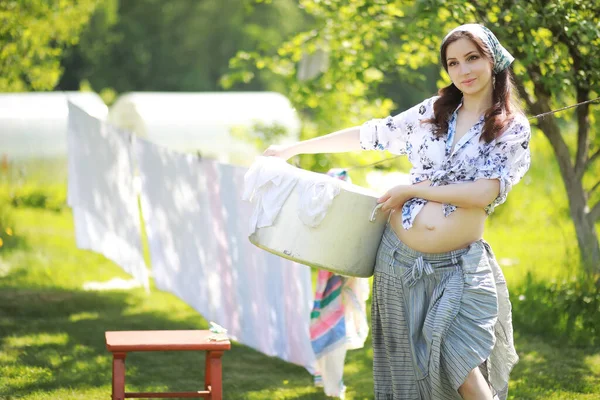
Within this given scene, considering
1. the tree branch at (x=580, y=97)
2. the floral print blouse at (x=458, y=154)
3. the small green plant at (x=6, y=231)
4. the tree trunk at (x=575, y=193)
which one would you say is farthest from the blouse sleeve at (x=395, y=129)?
the small green plant at (x=6, y=231)

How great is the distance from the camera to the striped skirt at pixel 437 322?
3.00 metres

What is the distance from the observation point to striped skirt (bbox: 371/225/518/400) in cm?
300

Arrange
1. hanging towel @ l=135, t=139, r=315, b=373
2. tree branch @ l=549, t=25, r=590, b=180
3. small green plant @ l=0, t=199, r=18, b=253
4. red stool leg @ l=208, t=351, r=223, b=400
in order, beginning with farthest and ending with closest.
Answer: small green plant @ l=0, t=199, r=18, b=253 → tree branch @ l=549, t=25, r=590, b=180 → hanging towel @ l=135, t=139, r=315, b=373 → red stool leg @ l=208, t=351, r=223, b=400

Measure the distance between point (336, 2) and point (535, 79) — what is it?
1.37m

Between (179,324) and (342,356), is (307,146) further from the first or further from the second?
(179,324)

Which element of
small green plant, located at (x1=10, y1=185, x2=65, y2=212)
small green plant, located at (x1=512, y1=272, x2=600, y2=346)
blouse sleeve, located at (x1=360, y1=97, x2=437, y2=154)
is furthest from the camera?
small green plant, located at (x1=10, y1=185, x2=65, y2=212)

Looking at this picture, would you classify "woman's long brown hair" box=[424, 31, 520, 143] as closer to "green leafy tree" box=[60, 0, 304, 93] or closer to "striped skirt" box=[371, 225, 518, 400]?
"striped skirt" box=[371, 225, 518, 400]

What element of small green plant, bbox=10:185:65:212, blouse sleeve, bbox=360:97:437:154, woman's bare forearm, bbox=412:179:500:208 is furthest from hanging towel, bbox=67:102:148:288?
small green plant, bbox=10:185:65:212

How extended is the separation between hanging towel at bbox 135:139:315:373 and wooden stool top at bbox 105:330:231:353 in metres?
1.04

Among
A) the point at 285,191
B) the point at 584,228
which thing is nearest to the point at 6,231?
the point at 584,228

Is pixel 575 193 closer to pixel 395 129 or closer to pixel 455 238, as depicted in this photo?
pixel 395 129

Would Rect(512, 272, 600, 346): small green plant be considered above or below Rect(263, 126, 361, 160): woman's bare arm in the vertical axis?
below

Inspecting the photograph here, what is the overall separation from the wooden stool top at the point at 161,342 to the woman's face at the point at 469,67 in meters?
1.30

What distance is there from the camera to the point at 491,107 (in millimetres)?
3027
